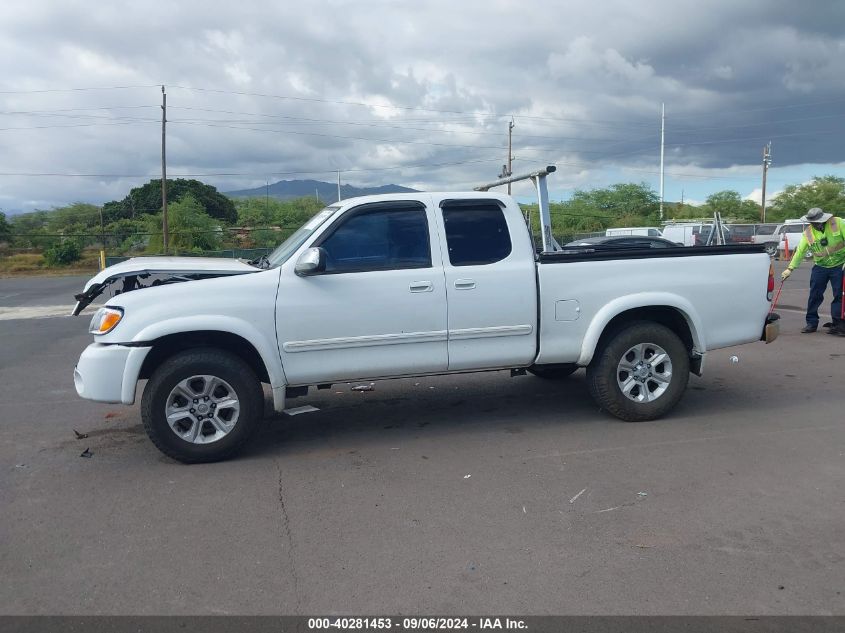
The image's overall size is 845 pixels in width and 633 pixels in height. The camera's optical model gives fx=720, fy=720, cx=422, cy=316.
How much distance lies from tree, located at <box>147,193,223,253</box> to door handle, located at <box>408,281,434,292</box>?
1489 inches

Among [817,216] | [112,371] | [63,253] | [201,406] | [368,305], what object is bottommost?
[201,406]

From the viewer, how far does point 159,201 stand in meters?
58.8

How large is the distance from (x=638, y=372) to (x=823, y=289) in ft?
19.2

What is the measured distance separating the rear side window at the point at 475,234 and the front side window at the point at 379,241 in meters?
0.21

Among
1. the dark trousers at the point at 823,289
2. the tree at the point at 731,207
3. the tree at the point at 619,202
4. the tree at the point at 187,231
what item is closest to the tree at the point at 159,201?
the tree at the point at 187,231

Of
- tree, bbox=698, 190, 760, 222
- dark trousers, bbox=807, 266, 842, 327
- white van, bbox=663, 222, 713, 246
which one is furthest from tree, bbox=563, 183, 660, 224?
dark trousers, bbox=807, 266, 842, 327

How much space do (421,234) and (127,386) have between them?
97.1 inches

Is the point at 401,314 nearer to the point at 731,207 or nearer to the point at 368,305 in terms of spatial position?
the point at 368,305

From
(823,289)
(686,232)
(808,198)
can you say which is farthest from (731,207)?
(823,289)

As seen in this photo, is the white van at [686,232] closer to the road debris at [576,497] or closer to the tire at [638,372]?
the tire at [638,372]

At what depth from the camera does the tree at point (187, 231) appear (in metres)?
42.0

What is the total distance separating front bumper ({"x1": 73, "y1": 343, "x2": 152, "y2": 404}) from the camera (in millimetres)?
5137
